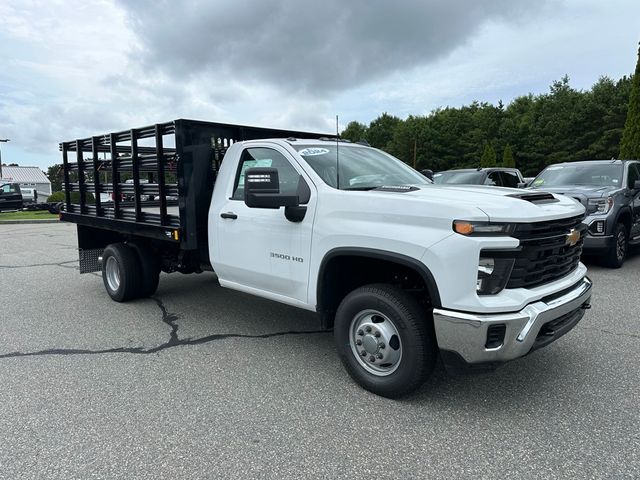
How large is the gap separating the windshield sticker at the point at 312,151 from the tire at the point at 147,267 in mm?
3225

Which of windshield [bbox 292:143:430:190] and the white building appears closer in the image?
windshield [bbox 292:143:430:190]

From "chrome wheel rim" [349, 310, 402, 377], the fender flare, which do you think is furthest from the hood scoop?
"chrome wheel rim" [349, 310, 402, 377]

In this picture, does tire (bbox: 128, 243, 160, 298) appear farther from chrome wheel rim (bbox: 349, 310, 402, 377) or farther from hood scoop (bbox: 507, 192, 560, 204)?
hood scoop (bbox: 507, 192, 560, 204)

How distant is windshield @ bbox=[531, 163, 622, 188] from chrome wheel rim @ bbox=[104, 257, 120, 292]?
7.69 metres

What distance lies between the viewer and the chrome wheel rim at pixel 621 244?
27.2ft

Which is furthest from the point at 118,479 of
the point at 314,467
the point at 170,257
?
the point at 170,257

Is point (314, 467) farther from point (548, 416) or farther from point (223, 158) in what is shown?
point (223, 158)

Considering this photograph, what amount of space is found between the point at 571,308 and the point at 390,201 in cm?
151

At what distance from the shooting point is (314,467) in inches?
108

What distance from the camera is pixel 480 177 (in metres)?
→ 11.9

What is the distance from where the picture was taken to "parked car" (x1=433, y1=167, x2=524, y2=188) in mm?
11898

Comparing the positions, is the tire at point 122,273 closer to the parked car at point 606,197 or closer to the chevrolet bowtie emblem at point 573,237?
the chevrolet bowtie emblem at point 573,237

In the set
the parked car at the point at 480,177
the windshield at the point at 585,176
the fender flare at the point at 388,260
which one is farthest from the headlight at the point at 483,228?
the parked car at the point at 480,177

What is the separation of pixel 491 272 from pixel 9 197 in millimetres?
36576
